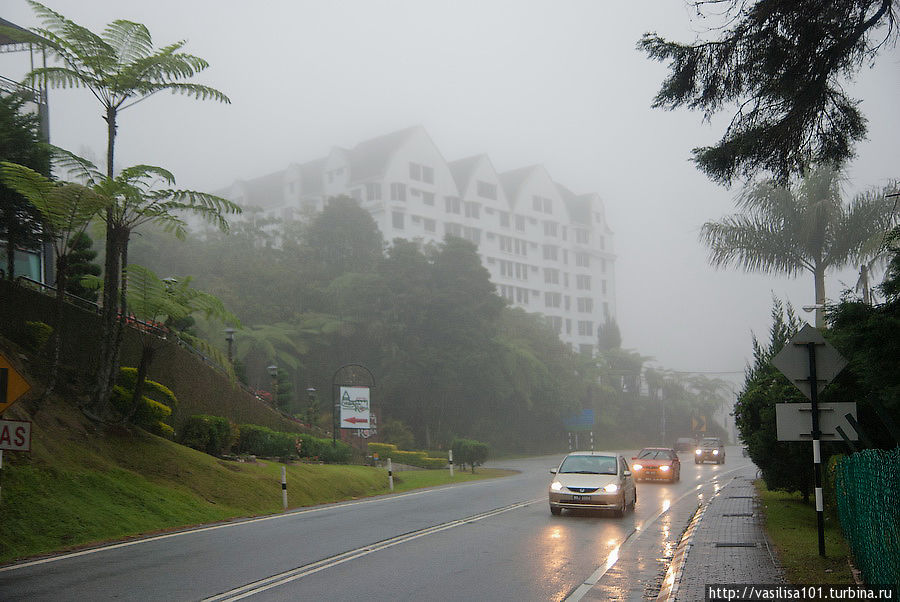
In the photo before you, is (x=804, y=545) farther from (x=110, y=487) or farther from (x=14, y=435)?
(x=110, y=487)

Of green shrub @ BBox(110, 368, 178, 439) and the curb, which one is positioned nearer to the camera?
the curb

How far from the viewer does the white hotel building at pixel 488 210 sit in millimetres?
85750

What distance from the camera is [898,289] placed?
9734mm

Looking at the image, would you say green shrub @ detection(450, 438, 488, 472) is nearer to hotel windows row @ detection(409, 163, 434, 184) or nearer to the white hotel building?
the white hotel building

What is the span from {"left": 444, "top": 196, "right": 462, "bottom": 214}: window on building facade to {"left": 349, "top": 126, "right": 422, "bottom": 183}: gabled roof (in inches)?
317

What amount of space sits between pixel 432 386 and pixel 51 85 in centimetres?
4254

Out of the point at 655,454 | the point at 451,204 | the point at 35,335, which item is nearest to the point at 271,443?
the point at 35,335

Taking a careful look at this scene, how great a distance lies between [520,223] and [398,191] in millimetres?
21066

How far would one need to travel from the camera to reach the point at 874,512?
7410 millimetres

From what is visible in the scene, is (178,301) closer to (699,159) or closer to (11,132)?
(11,132)

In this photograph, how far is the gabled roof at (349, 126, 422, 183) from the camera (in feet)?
277

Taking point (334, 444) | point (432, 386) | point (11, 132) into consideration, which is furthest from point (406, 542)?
point (432, 386)

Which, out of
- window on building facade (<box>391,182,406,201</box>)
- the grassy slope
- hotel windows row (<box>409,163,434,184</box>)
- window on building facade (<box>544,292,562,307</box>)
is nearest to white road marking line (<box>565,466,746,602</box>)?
the grassy slope

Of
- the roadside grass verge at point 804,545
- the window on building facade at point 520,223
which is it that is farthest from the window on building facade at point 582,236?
the roadside grass verge at point 804,545
